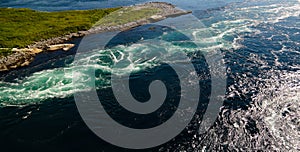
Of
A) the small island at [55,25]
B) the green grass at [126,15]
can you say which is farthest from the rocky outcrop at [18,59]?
the green grass at [126,15]

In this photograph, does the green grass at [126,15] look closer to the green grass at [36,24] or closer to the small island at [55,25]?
the small island at [55,25]

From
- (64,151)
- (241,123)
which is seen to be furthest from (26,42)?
(241,123)

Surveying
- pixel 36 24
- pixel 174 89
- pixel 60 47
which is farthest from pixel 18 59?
pixel 174 89

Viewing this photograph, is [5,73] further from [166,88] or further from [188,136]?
[188,136]

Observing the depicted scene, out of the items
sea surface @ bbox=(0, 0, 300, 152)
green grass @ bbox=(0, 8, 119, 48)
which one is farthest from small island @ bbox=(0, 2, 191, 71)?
sea surface @ bbox=(0, 0, 300, 152)

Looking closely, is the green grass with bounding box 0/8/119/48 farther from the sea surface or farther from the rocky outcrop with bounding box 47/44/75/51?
the sea surface

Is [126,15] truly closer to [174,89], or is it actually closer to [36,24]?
[36,24]
